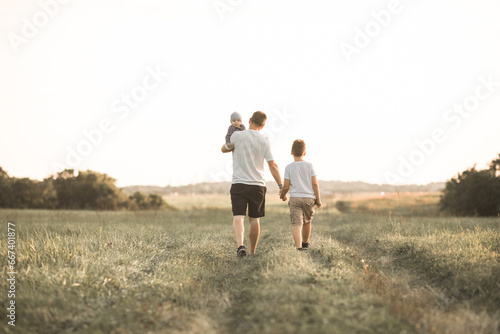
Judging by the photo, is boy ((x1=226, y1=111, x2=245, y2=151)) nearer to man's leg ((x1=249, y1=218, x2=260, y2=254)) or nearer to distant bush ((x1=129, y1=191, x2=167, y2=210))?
man's leg ((x1=249, y1=218, x2=260, y2=254))

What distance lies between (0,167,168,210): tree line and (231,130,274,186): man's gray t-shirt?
3807 cm

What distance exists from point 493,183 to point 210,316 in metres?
26.6

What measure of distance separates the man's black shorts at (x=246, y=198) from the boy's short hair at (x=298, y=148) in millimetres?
1306

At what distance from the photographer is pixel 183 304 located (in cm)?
474

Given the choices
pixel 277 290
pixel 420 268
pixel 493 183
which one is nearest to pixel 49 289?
pixel 277 290

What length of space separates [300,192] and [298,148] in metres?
0.97

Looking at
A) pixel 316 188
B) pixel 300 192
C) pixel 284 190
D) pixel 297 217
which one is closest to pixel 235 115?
pixel 284 190

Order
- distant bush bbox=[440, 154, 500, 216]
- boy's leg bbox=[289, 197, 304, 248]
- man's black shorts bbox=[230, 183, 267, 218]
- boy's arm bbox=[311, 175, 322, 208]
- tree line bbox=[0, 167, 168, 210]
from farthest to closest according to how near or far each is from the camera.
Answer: tree line bbox=[0, 167, 168, 210], distant bush bbox=[440, 154, 500, 216], boy's arm bbox=[311, 175, 322, 208], boy's leg bbox=[289, 197, 304, 248], man's black shorts bbox=[230, 183, 267, 218]

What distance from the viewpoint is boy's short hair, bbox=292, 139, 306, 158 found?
8.07 meters

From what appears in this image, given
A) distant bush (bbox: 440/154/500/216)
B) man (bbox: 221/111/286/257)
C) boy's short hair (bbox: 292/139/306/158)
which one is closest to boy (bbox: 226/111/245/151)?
man (bbox: 221/111/286/257)

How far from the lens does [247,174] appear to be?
722 cm

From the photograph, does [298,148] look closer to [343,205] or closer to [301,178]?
[301,178]

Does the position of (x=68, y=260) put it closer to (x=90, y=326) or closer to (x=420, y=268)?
(x=90, y=326)

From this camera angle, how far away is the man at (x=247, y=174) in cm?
719
